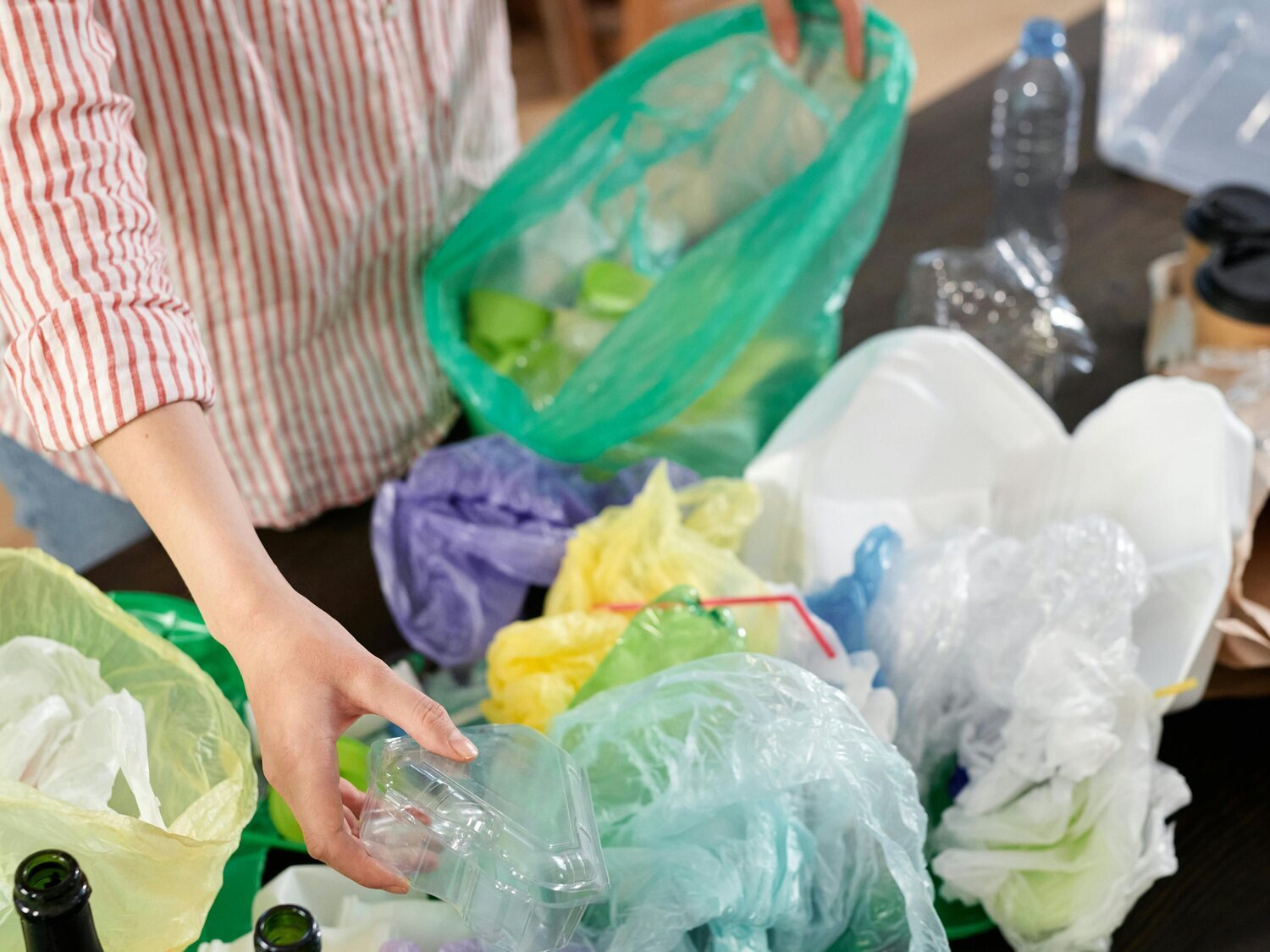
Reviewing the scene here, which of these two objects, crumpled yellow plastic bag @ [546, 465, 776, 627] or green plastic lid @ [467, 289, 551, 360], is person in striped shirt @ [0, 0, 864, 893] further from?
crumpled yellow plastic bag @ [546, 465, 776, 627]

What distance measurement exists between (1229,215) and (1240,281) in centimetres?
11

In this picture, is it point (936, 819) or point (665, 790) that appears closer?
point (665, 790)

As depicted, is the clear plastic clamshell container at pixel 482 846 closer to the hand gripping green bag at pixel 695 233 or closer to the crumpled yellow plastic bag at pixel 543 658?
the crumpled yellow plastic bag at pixel 543 658

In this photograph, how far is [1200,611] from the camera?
0.78 meters

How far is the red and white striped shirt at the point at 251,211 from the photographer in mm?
634

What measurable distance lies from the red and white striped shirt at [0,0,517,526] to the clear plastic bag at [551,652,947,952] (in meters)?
0.28

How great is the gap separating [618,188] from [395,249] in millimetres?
232

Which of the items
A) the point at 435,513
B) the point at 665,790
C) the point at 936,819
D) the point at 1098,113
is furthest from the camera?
the point at 1098,113

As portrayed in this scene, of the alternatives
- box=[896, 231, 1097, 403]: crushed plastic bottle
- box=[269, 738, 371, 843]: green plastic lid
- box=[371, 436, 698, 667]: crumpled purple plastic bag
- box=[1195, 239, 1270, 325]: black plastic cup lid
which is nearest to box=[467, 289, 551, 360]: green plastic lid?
box=[371, 436, 698, 667]: crumpled purple plastic bag

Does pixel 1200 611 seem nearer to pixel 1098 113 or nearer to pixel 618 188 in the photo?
pixel 618 188

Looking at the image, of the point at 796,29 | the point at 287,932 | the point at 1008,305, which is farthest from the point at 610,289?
the point at 287,932

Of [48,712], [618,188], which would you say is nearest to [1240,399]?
[618,188]

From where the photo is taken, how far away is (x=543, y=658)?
778 millimetres

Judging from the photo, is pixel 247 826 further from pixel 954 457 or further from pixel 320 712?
pixel 954 457
